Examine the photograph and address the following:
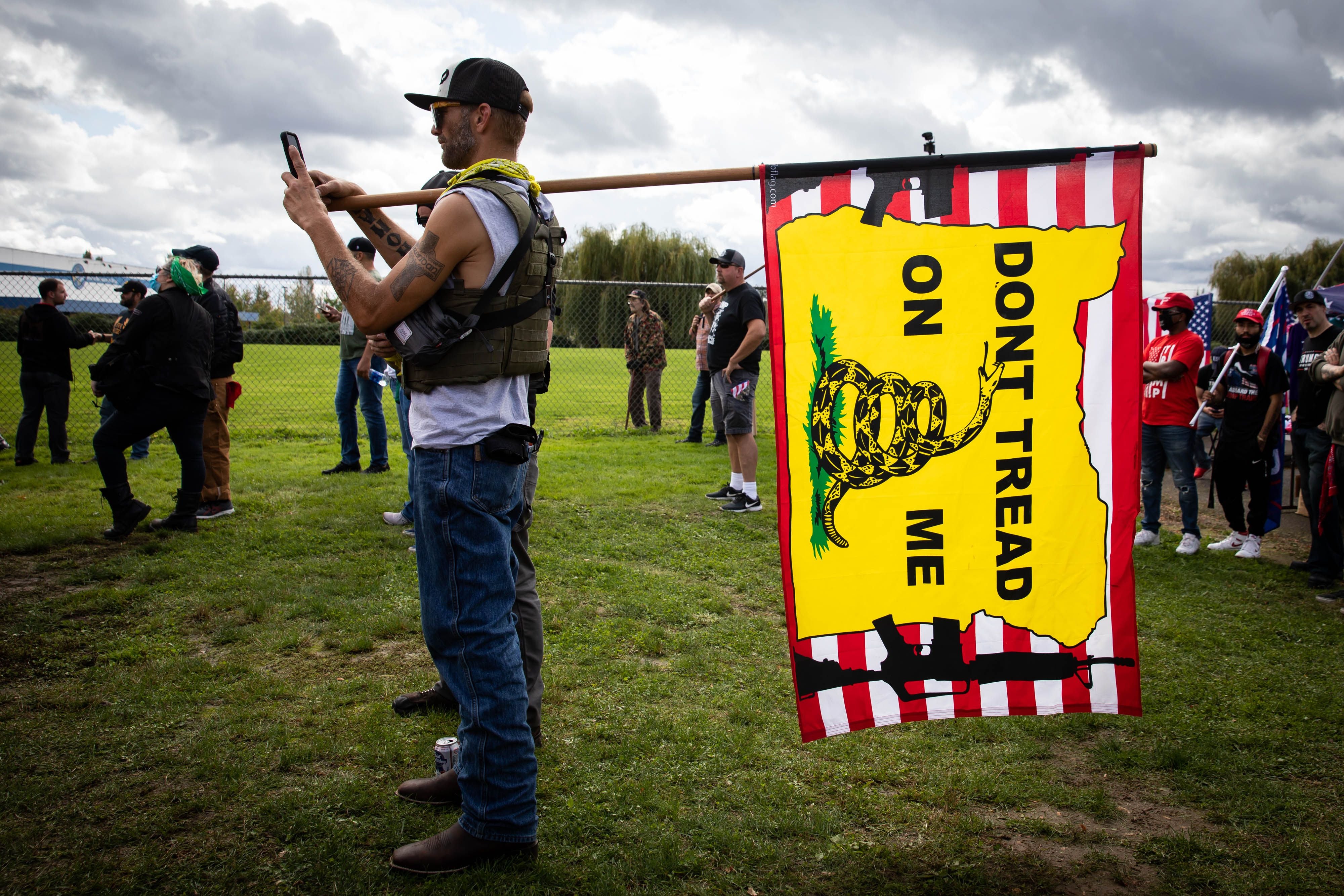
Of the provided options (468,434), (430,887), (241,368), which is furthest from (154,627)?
(241,368)

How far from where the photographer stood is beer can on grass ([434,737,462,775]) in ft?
9.46

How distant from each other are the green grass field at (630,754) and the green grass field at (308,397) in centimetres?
662

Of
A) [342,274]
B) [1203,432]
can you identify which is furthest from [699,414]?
[342,274]

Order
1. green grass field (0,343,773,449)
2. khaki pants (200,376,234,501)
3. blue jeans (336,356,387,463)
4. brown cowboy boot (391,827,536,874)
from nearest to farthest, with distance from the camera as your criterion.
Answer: brown cowboy boot (391,827,536,874) → khaki pants (200,376,234,501) → blue jeans (336,356,387,463) → green grass field (0,343,773,449)

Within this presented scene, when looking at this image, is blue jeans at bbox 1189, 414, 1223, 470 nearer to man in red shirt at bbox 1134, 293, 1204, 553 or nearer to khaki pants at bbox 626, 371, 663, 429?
man in red shirt at bbox 1134, 293, 1204, 553

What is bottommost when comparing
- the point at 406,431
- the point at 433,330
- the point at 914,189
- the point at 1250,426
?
the point at 1250,426

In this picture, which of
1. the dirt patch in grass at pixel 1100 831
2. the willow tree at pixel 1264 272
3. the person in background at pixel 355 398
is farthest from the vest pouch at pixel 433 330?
the willow tree at pixel 1264 272

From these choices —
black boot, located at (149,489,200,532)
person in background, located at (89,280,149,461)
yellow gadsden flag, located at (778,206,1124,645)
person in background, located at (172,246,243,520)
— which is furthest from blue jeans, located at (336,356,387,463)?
yellow gadsden flag, located at (778,206,1124,645)

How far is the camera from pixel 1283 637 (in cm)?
477

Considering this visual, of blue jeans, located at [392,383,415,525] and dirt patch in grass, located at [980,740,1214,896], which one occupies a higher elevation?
blue jeans, located at [392,383,415,525]

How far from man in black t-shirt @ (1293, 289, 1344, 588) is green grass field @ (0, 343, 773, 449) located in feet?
27.0

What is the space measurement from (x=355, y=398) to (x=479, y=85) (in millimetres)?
6954

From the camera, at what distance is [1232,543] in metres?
6.81

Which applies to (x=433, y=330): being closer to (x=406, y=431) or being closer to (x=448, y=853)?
(x=448, y=853)
